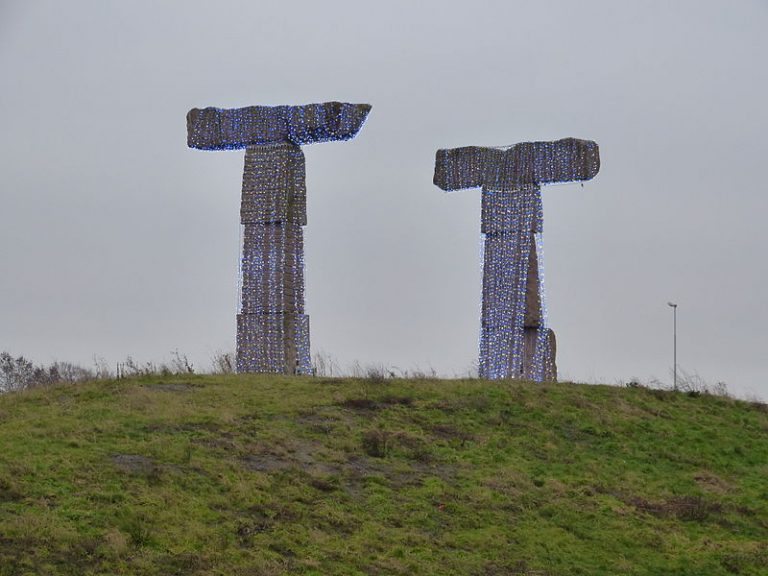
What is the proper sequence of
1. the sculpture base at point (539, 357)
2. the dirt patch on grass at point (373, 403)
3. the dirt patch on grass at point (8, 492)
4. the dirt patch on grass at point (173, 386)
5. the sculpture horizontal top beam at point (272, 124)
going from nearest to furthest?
1. the dirt patch on grass at point (8, 492)
2. the dirt patch on grass at point (373, 403)
3. the dirt patch on grass at point (173, 386)
4. the sculpture horizontal top beam at point (272, 124)
5. the sculpture base at point (539, 357)

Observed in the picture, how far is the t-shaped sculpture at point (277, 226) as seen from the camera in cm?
2602

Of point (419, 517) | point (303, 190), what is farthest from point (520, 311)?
point (419, 517)

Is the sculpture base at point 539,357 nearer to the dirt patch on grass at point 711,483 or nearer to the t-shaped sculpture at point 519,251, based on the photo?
the t-shaped sculpture at point 519,251

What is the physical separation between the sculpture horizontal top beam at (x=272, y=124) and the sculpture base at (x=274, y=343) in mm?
3486

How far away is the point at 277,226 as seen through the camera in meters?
26.2

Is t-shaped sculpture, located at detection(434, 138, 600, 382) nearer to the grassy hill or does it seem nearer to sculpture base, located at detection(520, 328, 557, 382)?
sculpture base, located at detection(520, 328, 557, 382)

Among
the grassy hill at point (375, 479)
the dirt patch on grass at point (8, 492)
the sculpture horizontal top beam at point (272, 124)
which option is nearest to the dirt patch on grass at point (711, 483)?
the grassy hill at point (375, 479)

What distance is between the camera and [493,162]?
2656 centimetres

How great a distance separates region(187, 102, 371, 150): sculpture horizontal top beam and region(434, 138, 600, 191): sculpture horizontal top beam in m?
2.22

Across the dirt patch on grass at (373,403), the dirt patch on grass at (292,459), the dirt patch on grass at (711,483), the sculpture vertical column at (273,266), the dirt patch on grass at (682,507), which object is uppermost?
the sculpture vertical column at (273,266)

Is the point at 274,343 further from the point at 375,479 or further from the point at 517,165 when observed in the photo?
the point at 375,479

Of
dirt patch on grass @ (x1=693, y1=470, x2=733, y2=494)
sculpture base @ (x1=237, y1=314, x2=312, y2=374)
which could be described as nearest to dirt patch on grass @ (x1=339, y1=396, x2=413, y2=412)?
sculpture base @ (x1=237, y1=314, x2=312, y2=374)

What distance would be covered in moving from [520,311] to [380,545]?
10.2 metres

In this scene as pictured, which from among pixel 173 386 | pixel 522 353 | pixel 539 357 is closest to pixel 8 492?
pixel 173 386
